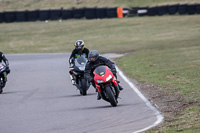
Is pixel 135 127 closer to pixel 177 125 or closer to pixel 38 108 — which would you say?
pixel 177 125

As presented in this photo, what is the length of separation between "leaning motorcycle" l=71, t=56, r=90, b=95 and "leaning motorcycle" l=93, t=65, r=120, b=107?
242cm

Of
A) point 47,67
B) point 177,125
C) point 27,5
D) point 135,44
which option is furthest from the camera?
point 27,5

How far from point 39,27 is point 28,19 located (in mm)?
1377

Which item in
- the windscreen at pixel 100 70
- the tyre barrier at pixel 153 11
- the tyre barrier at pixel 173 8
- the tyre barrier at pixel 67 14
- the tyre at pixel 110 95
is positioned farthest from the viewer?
the tyre barrier at pixel 67 14

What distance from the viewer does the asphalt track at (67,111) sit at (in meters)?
9.08

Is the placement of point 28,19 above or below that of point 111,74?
below

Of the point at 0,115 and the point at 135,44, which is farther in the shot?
the point at 135,44

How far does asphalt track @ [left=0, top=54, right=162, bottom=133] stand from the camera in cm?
908

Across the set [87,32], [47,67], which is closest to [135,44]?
[87,32]

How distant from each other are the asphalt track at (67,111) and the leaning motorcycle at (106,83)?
0.81 ft

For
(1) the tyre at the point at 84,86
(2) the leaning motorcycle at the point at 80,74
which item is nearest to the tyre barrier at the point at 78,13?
(2) the leaning motorcycle at the point at 80,74

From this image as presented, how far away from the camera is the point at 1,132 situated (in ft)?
29.7

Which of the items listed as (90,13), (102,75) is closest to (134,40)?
(90,13)

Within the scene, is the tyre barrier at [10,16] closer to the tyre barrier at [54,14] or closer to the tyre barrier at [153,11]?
the tyre barrier at [54,14]
